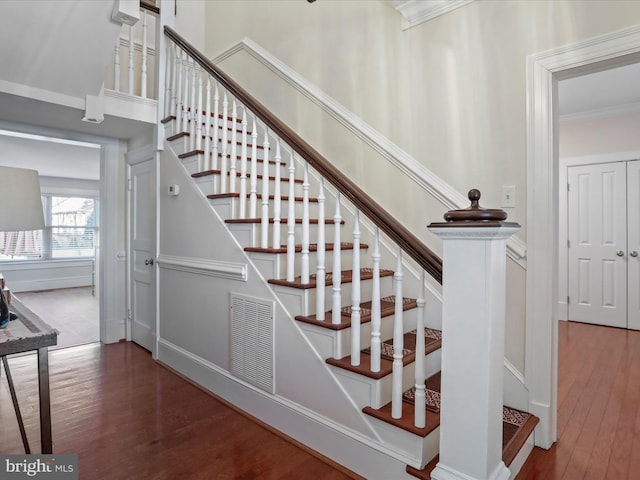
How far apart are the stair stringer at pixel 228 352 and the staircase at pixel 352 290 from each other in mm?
36

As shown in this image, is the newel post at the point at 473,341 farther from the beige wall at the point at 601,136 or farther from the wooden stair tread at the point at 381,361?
the beige wall at the point at 601,136

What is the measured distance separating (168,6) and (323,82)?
1534mm

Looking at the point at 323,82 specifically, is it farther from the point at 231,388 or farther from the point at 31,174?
the point at 231,388

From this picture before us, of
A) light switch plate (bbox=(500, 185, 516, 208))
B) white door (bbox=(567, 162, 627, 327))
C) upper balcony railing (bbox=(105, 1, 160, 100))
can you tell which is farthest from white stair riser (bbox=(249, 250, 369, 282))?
A: white door (bbox=(567, 162, 627, 327))

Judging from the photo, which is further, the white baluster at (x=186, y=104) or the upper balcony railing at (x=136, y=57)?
the upper balcony railing at (x=136, y=57)

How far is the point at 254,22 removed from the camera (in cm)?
382

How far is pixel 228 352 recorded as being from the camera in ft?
8.14

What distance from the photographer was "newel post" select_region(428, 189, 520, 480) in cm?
123

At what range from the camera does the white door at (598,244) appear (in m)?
4.44

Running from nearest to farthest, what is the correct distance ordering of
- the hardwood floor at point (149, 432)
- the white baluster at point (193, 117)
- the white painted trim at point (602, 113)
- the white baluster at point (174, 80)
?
the hardwood floor at point (149, 432) < the white baluster at point (193, 117) < the white baluster at point (174, 80) < the white painted trim at point (602, 113)

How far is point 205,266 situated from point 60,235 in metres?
7.20

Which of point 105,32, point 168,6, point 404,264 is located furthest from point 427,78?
point 168,6

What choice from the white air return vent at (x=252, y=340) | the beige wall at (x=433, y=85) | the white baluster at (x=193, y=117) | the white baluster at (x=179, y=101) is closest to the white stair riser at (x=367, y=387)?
the white air return vent at (x=252, y=340)

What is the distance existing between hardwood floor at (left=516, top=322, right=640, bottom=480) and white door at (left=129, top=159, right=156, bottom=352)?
310 centimetres
